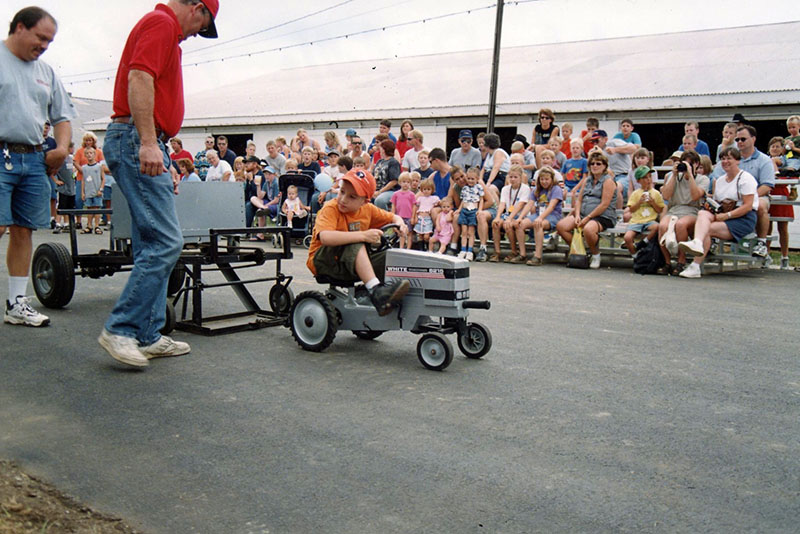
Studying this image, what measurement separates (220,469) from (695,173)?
376 inches

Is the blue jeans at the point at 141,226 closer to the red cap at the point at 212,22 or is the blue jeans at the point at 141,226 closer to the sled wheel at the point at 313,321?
the red cap at the point at 212,22

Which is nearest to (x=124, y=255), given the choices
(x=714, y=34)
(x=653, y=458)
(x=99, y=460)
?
(x=99, y=460)

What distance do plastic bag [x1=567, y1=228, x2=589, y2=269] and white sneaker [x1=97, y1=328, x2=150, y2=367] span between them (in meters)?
7.91

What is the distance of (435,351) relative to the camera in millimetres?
4727

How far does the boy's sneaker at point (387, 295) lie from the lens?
493 cm

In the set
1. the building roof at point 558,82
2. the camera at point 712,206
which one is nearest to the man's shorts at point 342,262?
the camera at point 712,206

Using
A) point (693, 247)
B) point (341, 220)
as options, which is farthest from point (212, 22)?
point (693, 247)

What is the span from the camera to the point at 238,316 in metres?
6.14

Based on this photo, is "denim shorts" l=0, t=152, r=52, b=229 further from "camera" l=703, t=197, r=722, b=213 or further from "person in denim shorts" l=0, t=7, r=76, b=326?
"camera" l=703, t=197, r=722, b=213

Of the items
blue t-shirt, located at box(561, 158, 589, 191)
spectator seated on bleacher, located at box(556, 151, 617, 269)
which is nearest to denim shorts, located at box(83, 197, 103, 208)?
blue t-shirt, located at box(561, 158, 589, 191)

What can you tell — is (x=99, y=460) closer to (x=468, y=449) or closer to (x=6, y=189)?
(x=468, y=449)

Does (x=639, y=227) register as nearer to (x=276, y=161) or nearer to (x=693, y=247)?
(x=693, y=247)

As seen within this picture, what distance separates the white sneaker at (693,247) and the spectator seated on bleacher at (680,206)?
0.54 ft

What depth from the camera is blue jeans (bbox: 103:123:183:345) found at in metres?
4.52
